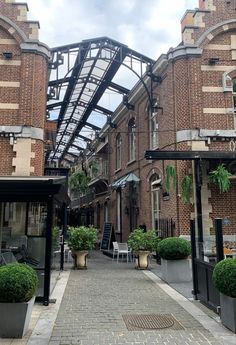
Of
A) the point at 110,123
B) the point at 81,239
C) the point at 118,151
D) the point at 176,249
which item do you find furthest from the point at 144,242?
the point at 110,123

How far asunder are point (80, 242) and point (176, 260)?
160 inches

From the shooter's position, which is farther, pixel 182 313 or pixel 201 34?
pixel 201 34

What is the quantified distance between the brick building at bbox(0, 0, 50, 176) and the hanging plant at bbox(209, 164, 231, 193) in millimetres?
6061

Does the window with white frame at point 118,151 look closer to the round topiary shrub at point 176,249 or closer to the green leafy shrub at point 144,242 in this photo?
the green leafy shrub at point 144,242

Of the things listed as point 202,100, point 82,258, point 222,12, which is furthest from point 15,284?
point 222,12

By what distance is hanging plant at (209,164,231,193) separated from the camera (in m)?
12.0

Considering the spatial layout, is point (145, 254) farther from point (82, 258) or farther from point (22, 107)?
point (22, 107)

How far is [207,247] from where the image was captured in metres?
7.91

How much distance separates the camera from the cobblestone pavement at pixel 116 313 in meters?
5.34

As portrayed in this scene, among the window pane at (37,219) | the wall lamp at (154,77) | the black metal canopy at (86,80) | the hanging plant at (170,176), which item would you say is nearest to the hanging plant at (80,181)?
the black metal canopy at (86,80)

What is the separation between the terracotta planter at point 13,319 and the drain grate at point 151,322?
5.41ft

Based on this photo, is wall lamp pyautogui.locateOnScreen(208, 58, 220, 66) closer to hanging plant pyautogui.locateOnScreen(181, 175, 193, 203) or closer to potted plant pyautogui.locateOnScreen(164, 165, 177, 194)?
potted plant pyautogui.locateOnScreen(164, 165, 177, 194)

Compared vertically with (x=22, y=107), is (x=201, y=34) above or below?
above

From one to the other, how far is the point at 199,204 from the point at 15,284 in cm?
842
